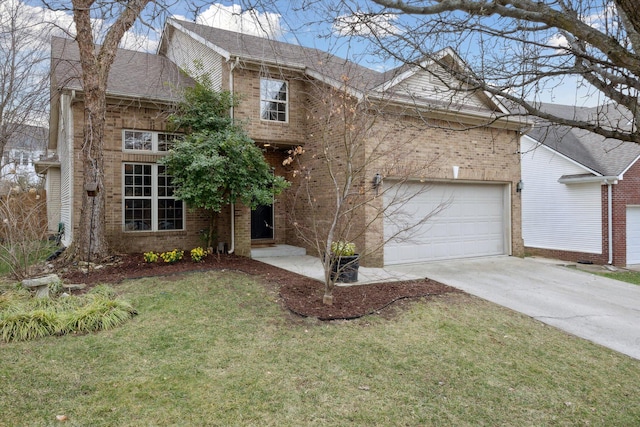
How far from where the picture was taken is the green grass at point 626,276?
36.8 ft

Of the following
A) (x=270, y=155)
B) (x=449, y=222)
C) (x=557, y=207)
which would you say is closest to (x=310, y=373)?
(x=449, y=222)

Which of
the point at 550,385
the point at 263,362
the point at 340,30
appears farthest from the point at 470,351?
the point at 340,30

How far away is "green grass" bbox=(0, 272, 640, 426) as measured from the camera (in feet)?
11.6

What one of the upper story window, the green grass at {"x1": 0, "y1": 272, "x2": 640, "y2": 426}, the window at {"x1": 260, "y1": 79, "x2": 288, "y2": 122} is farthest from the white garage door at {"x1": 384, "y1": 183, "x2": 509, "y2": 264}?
the upper story window

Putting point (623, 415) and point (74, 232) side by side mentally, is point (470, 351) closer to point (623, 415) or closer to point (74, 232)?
point (623, 415)

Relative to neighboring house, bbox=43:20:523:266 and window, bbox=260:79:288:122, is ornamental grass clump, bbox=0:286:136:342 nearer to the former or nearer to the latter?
neighboring house, bbox=43:20:523:266

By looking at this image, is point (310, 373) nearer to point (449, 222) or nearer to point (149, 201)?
point (449, 222)

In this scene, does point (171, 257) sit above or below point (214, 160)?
below

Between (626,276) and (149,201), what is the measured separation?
13.7 metres

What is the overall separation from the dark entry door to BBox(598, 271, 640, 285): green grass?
385 inches

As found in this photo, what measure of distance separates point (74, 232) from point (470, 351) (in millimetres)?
9680

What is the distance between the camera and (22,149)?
1022 inches

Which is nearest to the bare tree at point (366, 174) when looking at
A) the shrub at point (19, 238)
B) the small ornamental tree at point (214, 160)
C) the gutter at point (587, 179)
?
the small ornamental tree at point (214, 160)

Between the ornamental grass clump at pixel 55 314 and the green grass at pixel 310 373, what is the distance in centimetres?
21
